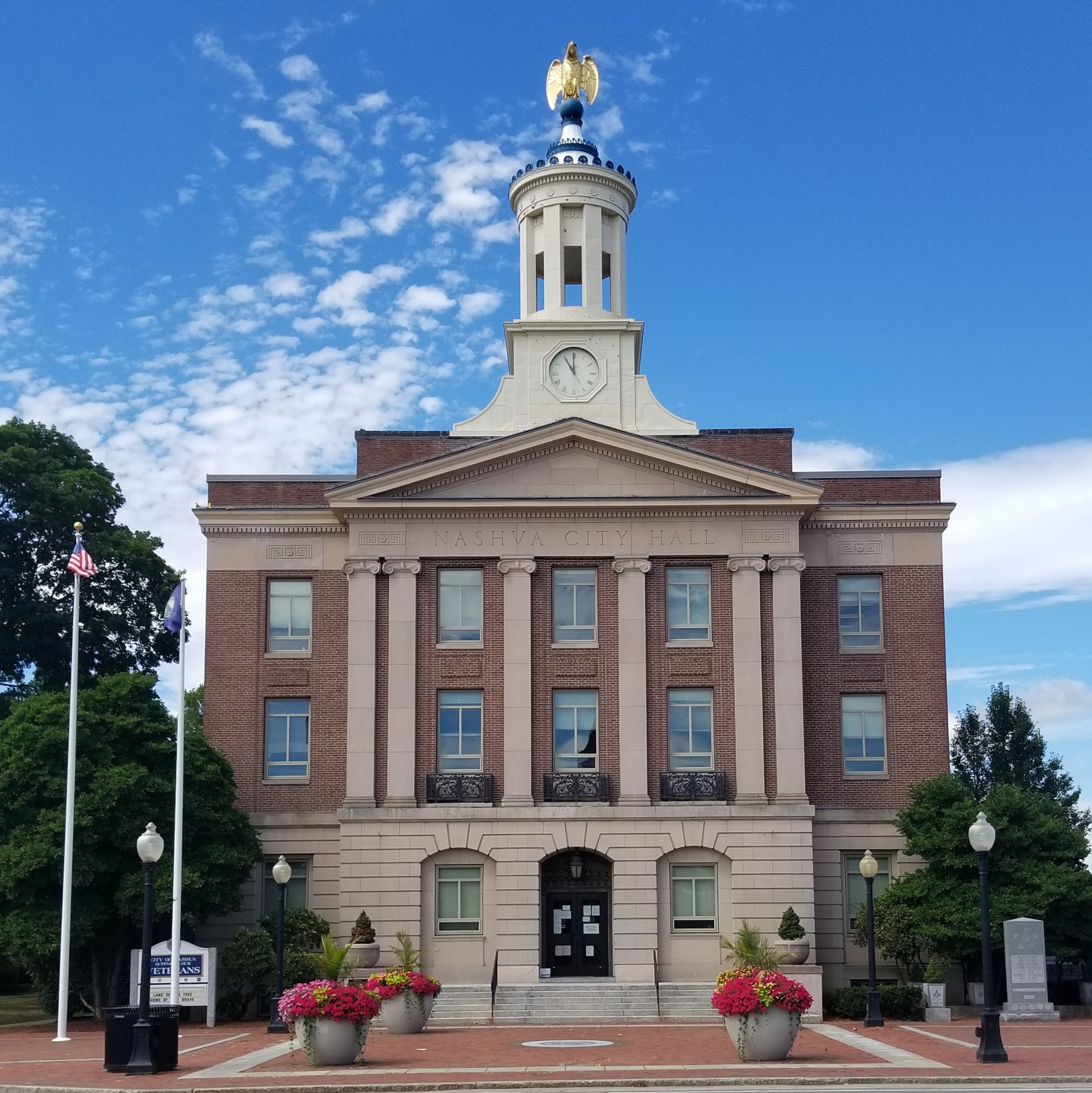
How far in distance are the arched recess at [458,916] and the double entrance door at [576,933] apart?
5.11 feet

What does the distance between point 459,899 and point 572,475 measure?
11.6 meters

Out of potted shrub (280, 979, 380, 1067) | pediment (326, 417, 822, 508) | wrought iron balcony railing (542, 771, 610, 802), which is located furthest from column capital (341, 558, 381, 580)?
potted shrub (280, 979, 380, 1067)

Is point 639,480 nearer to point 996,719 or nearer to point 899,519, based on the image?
point 899,519

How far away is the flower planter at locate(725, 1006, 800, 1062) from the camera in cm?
2630

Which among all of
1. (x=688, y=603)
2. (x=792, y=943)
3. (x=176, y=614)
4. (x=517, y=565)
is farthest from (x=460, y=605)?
(x=792, y=943)

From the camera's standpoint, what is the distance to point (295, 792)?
42.4m

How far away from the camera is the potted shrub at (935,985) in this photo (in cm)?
3747

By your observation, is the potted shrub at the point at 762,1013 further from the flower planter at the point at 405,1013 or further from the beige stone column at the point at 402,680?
the beige stone column at the point at 402,680

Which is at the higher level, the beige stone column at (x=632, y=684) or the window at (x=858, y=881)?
the beige stone column at (x=632, y=684)

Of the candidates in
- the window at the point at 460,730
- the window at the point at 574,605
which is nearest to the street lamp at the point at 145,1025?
the window at the point at 460,730

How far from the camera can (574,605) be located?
1651 inches

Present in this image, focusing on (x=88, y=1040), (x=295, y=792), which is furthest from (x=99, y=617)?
(x=88, y=1040)

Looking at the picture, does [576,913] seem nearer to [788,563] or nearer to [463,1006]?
[463,1006]

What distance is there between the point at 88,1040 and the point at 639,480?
19.5m
